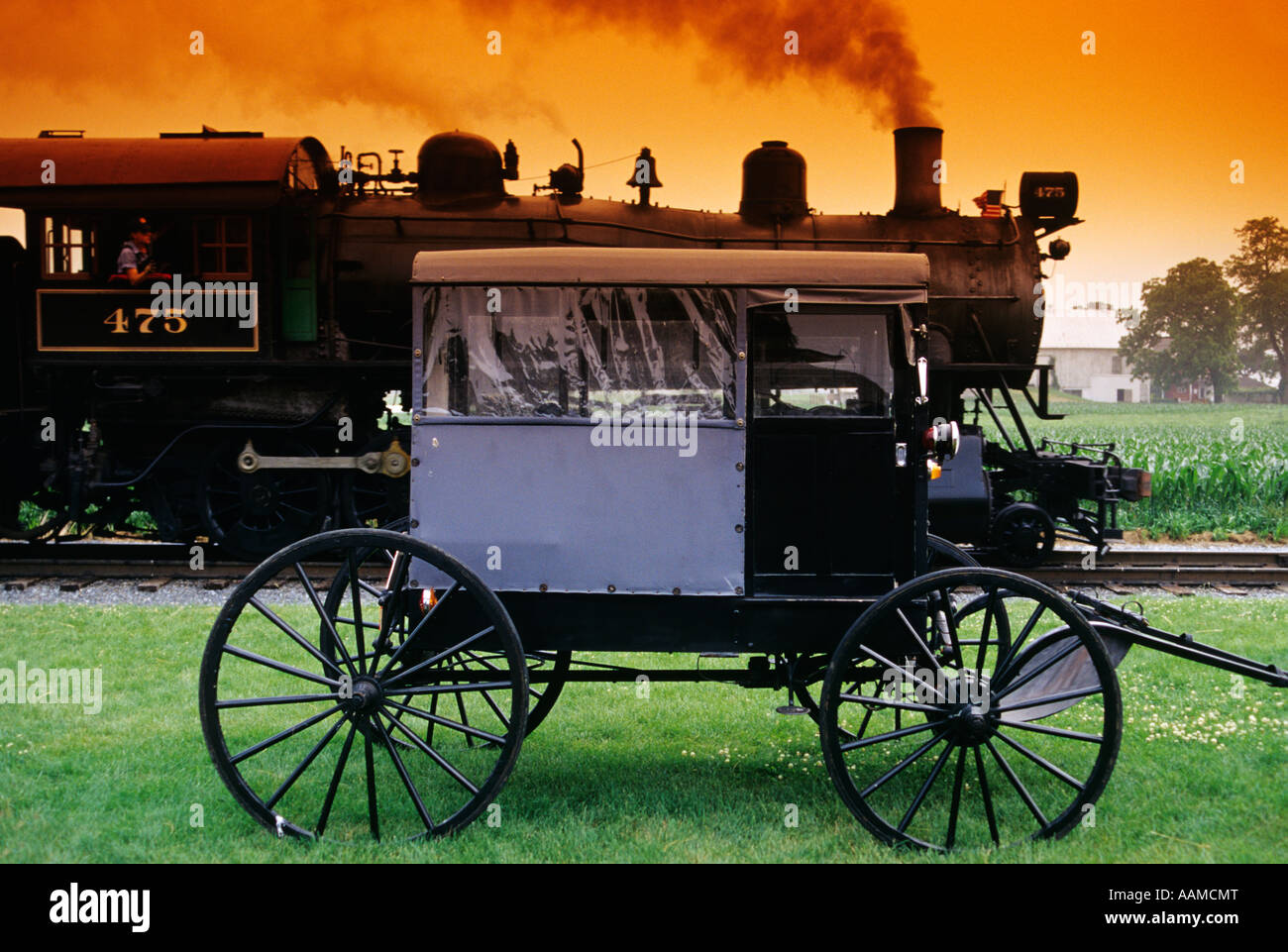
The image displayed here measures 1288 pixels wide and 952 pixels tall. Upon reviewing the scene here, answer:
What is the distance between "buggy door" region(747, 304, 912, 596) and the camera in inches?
173

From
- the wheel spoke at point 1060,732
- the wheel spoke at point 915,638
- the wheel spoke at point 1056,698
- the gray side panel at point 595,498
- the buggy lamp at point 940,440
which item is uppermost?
the buggy lamp at point 940,440

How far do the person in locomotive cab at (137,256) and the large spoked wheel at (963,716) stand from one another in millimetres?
8701

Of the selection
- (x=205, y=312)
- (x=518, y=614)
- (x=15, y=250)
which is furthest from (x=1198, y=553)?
(x=15, y=250)

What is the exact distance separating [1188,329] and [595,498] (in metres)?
40.8

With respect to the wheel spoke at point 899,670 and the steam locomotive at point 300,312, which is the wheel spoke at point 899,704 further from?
the steam locomotive at point 300,312

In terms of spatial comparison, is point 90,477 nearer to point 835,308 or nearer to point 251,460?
point 251,460

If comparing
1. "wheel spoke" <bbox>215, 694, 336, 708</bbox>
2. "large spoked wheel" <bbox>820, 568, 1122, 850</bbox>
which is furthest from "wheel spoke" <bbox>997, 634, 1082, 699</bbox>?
"wheel spoke" <bbox>215, 694, 336, 708</bbox>

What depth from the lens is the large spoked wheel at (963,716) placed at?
12.9ft

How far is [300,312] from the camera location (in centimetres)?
1119

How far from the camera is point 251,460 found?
1067cm

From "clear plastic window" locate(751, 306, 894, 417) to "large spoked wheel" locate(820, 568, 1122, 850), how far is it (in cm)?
84

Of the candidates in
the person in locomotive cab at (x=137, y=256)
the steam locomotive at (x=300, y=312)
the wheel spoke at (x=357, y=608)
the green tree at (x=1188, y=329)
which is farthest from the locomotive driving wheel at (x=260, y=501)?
the green tree at (x=1188, y=329)
